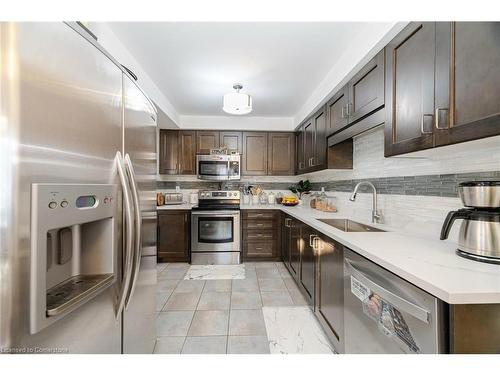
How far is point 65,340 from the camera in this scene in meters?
0.69

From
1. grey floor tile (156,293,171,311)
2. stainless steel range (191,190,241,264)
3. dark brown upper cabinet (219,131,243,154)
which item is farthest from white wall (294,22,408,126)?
grey floor tile (156,293,171,311)

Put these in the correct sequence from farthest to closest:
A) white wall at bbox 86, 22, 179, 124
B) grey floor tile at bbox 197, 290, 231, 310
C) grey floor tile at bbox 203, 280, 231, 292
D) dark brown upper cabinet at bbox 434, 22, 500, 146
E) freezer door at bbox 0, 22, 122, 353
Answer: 1. grey floor tile at bbox 203, 280, 231, 292
2. grey floor tile at bbox 197, 290, 231, 310
3. white wall at bbox 86, 22, 179, 124
4. dark brown upper cabinet at bbox 434, 22, 500, 146
5. freezer door at bbox 0, 22, 122, 353

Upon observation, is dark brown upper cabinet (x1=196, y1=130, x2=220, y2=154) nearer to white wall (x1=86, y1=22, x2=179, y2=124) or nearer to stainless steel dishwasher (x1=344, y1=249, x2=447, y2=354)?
white wall (x1=86, y1=22, x2=179, y2=124)

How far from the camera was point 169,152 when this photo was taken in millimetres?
3807

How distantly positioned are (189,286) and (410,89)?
108 inches

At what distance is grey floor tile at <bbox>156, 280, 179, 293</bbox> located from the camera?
98.2 inches

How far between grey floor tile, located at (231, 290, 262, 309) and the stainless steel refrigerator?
47.7 inches

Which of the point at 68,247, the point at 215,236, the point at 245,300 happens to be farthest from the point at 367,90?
the point at 215,236

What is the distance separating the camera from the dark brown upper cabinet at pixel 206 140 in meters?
3.81

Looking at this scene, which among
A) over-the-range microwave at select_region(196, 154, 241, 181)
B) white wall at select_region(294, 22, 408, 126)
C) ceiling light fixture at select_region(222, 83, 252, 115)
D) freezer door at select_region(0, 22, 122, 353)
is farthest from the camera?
over-the-range microwave at select_region(196, 154, 241, 181)
